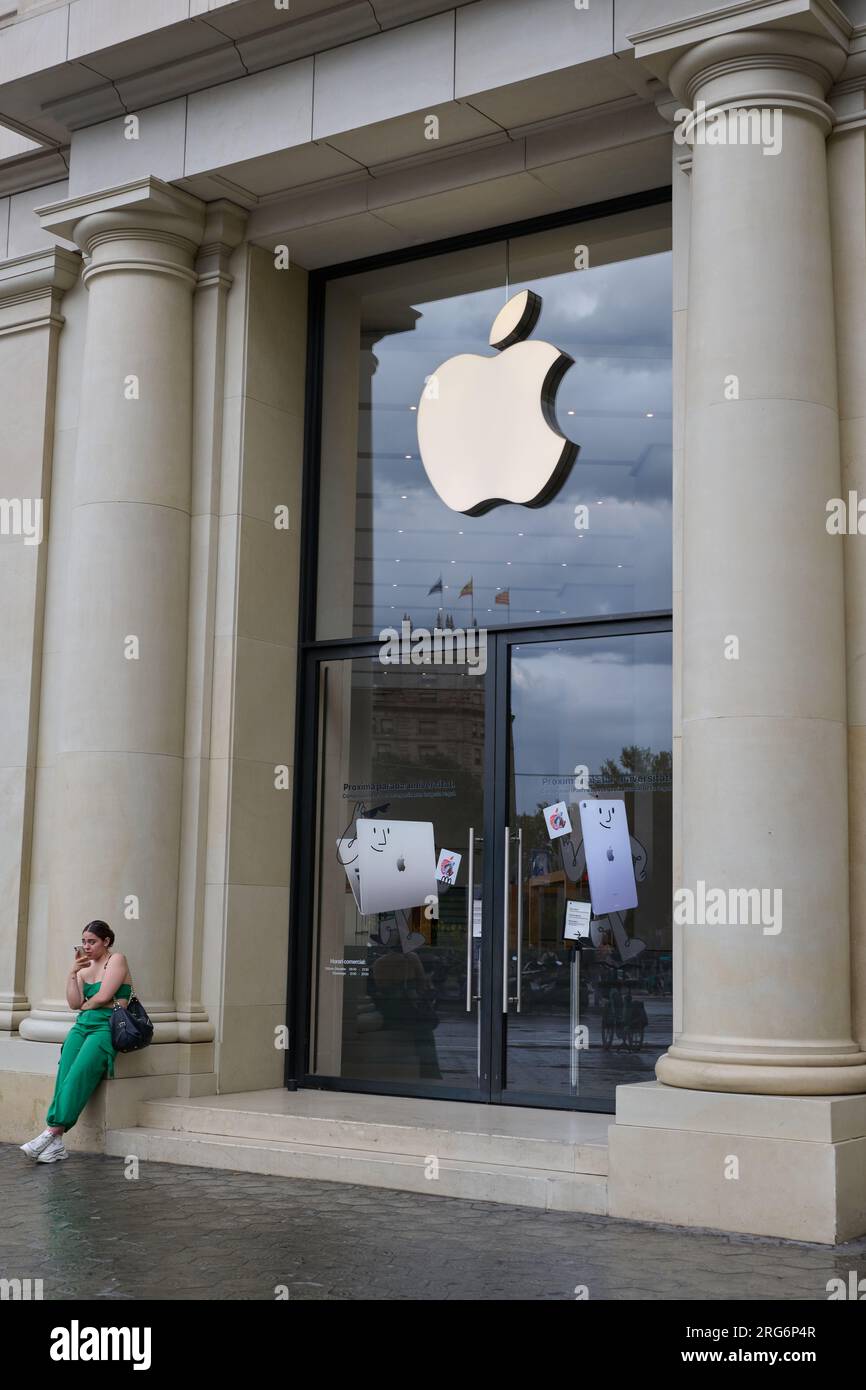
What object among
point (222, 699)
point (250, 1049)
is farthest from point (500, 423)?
point (250, 1049)

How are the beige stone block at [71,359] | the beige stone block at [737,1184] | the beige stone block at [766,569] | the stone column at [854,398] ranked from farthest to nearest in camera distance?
the beige stone block at [71,359]
the stone column at [854,398]
the beige stone block at [766,569]
the beige stone block at [737,1184]

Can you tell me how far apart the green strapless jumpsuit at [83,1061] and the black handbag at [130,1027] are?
6 cm

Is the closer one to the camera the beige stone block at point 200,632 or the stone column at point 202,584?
the stone column at point 202,584

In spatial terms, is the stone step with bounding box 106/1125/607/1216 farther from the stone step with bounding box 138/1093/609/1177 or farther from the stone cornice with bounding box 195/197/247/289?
the stone cornice with bounding box 195/197/247/289

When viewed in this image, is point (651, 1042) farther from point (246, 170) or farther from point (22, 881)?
point (246, 170)

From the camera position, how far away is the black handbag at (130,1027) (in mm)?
10109

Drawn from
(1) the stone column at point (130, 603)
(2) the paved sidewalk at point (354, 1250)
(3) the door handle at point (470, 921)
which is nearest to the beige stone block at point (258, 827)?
(1) the stone column at point (130, 603)

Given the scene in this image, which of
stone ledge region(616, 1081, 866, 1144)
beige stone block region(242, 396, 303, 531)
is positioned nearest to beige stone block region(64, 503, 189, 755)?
beige stone block region(242, 396, 303, 531)

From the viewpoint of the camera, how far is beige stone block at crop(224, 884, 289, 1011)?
1112 cm

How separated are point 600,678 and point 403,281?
154 inches

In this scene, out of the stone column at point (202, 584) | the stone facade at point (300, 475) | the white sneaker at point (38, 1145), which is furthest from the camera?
the stone column at point (202, 584)

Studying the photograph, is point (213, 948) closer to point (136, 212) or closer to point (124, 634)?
point (124, 634)

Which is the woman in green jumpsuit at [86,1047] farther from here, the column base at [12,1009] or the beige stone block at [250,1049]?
the column base at [12,1009]

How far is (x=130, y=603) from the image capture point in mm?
11062
